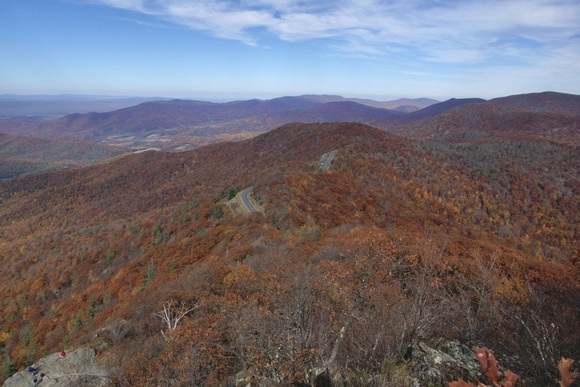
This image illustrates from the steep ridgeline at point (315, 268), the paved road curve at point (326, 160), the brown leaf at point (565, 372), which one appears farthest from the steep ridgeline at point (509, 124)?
the brown leaf at point (565, 372)

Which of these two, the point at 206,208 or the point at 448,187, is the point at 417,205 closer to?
the point at 448,187

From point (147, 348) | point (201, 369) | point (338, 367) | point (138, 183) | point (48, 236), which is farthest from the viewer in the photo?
point (138, 183)

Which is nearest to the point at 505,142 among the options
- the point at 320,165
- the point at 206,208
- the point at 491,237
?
the point at 491,237

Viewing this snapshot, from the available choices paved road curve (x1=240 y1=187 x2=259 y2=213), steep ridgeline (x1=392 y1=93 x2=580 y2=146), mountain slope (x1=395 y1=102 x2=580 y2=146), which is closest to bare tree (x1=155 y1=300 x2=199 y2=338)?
paved road curve (x1=240 y1=187 x2=259 y2=213)

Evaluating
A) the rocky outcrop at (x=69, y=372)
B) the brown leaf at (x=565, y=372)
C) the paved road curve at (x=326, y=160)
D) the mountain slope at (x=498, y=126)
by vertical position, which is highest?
the mountain slope at (x=498, y=126)

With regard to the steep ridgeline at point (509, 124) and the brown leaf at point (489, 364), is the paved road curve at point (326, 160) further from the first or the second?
the steep ridgeline at point (509, 124)

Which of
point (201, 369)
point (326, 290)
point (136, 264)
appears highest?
point (326, 290)

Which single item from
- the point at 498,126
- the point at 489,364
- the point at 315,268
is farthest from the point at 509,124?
the point at 489,364
